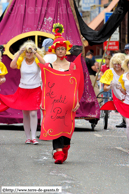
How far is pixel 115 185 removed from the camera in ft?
17.2

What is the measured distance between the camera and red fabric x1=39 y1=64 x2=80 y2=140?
662 centimetres

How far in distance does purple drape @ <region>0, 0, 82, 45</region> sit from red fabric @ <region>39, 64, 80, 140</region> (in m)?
4.71

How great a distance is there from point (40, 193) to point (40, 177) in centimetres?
72

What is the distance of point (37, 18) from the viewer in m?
11.5

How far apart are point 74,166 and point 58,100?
94 cm

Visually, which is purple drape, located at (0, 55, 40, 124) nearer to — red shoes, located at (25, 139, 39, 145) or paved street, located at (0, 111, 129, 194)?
paved street, located at (0, 111, 129, 194)

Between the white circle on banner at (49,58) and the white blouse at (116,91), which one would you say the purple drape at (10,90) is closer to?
the white circle on banner at (49,58)

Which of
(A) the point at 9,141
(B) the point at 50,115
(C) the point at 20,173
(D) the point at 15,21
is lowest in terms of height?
(A) the point at 9,141

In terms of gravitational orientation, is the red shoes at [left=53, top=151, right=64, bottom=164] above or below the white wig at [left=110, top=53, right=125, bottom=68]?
below

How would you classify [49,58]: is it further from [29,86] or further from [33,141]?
[33,141]

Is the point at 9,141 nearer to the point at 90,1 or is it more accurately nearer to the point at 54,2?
the point at 54,2

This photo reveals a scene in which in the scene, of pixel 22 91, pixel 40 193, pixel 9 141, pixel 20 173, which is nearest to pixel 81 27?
pixel 22 91

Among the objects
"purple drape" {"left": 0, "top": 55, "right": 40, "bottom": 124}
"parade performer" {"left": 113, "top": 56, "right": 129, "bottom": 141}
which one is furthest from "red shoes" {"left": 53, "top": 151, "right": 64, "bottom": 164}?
"purple drape" {"left": 0, "top": 55, "right": 40, "bottom": 124}

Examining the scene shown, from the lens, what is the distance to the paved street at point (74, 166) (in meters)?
5.21
